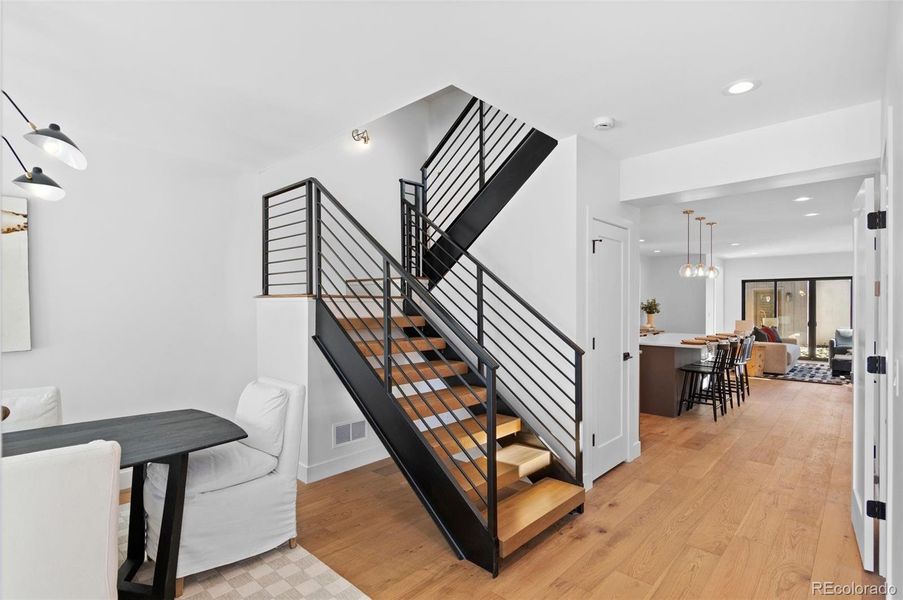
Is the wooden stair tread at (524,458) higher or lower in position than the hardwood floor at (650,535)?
higher

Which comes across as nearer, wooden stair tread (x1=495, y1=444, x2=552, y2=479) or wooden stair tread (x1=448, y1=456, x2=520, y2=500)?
wooden stair tread (x1=448, y1=456, x2=520, y2=500)

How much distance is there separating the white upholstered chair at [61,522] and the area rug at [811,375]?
960 cm

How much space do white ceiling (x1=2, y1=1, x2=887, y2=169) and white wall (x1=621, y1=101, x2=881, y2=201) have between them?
0.13 m

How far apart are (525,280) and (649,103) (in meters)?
1.52

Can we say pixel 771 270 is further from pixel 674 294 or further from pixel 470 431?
pixel 470 431

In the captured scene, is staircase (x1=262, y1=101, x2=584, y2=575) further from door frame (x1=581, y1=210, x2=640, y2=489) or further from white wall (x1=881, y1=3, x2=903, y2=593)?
white wall (x1=881, y1=3, x2=903, y2=593)

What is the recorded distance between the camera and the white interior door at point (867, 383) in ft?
8.30

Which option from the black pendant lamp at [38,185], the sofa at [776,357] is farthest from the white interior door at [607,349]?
the sofa at [776,357]

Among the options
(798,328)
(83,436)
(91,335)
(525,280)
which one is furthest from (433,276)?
(798,328)

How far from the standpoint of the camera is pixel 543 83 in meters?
2.87

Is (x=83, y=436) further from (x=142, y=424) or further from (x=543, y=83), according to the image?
(x=543, y=83)

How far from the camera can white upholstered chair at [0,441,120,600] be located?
62.1 inches

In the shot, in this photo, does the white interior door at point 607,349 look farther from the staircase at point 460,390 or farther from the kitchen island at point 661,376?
the kitchen island at point 661,376

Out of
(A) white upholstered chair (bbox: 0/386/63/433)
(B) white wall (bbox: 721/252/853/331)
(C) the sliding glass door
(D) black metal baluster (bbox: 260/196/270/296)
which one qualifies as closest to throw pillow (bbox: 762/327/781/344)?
(C) the sliding glass door
